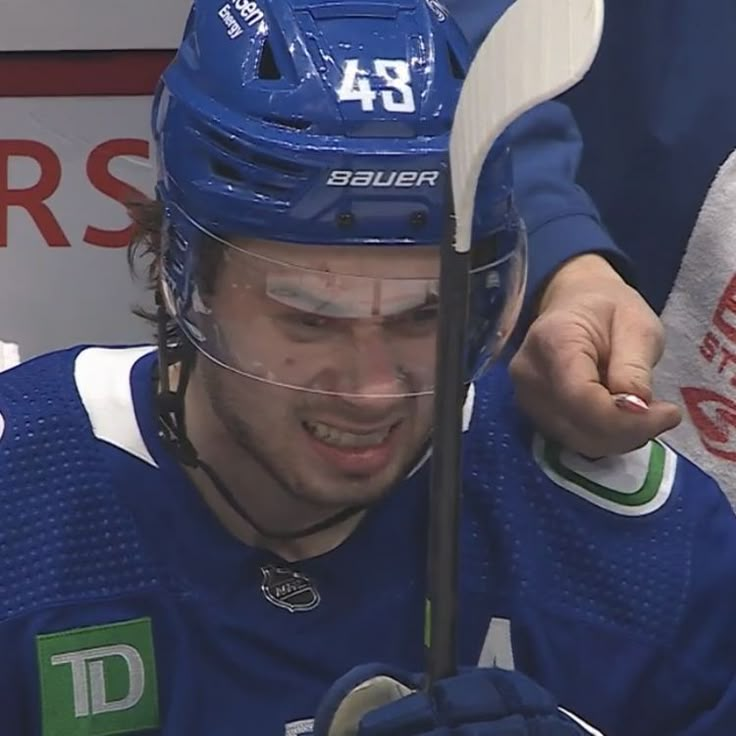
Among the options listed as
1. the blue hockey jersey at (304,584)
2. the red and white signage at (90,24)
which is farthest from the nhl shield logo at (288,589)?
the red and white signage at (90,24)

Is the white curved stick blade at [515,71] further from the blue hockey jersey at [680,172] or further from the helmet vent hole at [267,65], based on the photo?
the blue hockey jersey at [680,172]

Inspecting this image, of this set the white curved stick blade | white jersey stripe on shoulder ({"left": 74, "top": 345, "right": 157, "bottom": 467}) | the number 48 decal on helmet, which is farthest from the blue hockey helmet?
the white curved stick blade

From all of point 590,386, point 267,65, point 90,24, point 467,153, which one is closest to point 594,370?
point 590,386

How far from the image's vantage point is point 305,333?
3.40 ft

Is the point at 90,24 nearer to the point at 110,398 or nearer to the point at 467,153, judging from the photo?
the point at 110,398

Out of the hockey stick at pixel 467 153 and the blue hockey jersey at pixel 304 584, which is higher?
the hockey stick at pixel 467 153

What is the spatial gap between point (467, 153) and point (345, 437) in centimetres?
32

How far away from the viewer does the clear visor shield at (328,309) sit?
3.34 feet

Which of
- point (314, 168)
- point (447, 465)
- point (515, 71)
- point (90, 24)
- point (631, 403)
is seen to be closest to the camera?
point (515, 71)

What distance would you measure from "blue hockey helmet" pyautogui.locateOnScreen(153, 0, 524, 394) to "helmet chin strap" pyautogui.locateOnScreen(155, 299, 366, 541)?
0.07m

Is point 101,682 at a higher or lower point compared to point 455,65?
lower

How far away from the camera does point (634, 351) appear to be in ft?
3.67

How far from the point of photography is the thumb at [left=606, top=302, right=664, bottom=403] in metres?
1.09

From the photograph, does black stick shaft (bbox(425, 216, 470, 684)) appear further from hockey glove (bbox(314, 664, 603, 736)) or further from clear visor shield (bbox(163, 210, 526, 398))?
clear visor shield (bbox(163, 210, 526, 398))
